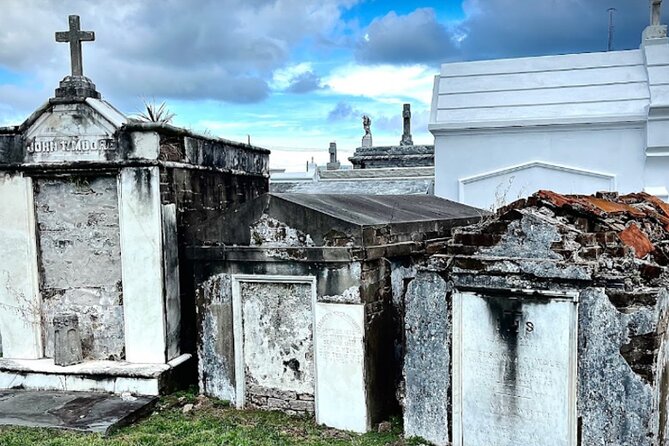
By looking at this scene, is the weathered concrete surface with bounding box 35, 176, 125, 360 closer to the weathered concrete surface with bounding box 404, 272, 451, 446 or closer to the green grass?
the green grass

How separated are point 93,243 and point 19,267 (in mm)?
1077

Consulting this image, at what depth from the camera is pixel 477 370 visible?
17.7 ft

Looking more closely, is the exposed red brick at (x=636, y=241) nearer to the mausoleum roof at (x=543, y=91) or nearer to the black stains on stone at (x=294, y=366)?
the black stains on stone at (x=294, y=366)

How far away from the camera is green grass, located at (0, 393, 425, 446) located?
A: 5.83m

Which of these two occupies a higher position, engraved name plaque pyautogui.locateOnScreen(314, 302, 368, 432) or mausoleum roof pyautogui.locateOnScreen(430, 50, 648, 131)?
mausoleum roof pyautogui.locateOnScreen(430, 50, 648, 131)

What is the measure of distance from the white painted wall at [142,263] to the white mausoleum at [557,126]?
7.19m

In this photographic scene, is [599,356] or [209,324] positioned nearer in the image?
[599,356]

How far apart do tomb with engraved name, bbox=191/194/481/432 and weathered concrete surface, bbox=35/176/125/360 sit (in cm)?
131

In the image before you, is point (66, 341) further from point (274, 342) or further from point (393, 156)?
point (393, 156)

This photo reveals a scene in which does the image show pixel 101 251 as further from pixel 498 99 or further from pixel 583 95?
pixel 583 95

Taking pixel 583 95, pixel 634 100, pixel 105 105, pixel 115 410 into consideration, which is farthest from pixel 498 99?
pixel 115 410

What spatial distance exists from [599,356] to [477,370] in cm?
108

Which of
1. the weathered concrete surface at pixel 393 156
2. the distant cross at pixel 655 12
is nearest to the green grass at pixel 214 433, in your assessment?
the distant cross at pixel 655 12

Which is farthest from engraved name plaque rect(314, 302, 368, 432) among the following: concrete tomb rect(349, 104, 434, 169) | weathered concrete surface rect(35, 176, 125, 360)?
concrete tomb rect(349, 104, 434, 169)
